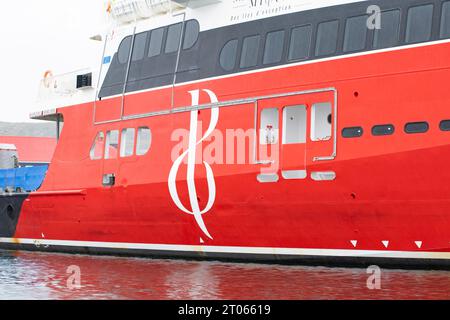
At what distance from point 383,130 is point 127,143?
7082 mm

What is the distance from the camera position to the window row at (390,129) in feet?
38.5

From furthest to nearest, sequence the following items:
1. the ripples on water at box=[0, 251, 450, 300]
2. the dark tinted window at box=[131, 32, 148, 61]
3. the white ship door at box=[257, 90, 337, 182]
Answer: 1. the dark tinted window at box=[131, 32, 148, 61]
2. the white ship door at box=[257, 90, 337, 182]
3. the ripples on water at box=[0, 251, 450, 300]

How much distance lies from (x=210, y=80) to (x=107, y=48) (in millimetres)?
4627

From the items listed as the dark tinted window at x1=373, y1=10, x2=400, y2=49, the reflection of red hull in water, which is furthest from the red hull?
the dark tinted window at x1=373, y1=10, x2=400, y2=49

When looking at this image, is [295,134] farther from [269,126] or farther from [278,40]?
[278,40]

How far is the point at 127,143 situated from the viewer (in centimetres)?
1691

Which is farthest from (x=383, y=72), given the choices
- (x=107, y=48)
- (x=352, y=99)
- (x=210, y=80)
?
(x=107, y=48)

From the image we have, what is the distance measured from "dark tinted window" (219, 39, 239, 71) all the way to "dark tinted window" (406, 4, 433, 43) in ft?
13.5

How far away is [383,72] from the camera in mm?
12555

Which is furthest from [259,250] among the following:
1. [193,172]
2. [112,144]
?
[112,144]

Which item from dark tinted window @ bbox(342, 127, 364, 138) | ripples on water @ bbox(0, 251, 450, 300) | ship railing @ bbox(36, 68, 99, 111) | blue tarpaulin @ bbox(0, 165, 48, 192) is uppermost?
ship railing @ bbox(36, 68, 99, 111)

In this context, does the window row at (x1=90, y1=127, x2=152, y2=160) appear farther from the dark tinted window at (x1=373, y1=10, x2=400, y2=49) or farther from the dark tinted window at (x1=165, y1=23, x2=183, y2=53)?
the dark tinted window at (x1=373, y1=10, x2=400, y2=49)

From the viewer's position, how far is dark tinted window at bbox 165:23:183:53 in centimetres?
1644

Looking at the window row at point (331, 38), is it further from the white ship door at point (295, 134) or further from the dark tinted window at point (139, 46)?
the dark tinted window at point (139, 46)
